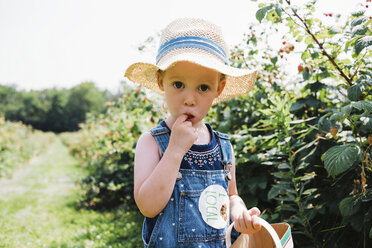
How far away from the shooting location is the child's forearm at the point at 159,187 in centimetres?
108

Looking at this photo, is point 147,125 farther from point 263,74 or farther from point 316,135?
point 316,135

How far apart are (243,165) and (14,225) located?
3.04m

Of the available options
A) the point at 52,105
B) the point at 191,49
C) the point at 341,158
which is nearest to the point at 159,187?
the point at 191,49

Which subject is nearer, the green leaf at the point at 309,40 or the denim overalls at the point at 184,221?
the denim overalls at the point at 184,221

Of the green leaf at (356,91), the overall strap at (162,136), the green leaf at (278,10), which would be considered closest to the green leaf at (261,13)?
the green leaf at (278,10)

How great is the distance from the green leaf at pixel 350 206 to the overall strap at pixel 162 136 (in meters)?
1.01

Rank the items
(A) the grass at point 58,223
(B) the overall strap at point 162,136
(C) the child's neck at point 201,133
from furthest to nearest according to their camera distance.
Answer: (A) the grass at point 58,223
(C) the child's neck at point 201,133
(B) the overall strap at point 162,136

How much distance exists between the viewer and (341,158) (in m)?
1.42

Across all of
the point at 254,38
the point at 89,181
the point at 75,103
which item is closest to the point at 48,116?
the point at 75,103

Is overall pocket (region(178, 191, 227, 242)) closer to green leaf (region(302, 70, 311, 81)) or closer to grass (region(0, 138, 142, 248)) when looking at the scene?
green leaf (region(302, 70, 311, 81))

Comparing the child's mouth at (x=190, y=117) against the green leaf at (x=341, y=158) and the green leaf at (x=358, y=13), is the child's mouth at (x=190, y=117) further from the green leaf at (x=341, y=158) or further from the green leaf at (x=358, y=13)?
the green leaf at (x=358, y=13)

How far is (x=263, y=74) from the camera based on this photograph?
249 centimetres

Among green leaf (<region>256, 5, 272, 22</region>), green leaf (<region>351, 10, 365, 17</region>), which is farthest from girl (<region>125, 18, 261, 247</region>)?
green leaf (<region>351, 10, 365, 17</region>)

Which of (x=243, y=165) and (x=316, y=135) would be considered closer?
(x=316, y=135)
